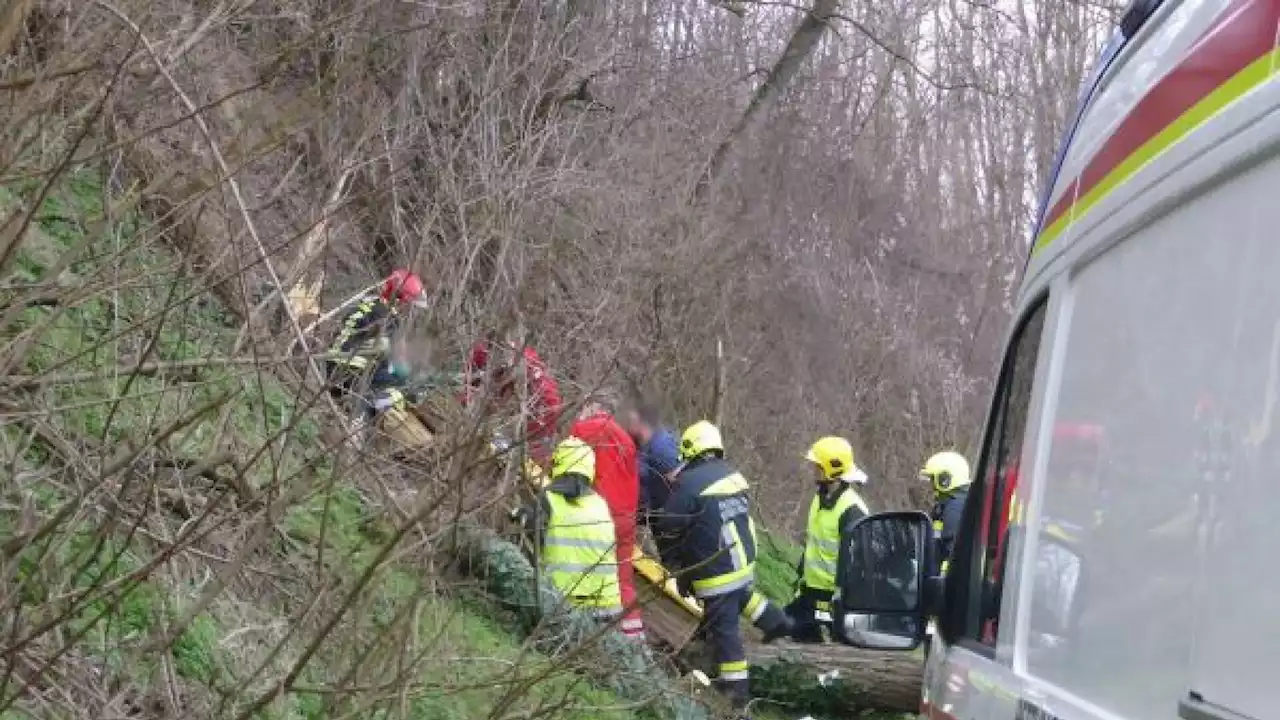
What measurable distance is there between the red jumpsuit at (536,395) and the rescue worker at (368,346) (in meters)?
0.31

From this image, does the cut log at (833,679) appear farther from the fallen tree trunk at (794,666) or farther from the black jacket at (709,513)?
the black jacket at (709,513)

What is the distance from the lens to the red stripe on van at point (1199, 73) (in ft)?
5.41

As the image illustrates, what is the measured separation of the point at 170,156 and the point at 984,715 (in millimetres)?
4379

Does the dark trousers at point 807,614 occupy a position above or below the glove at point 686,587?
below

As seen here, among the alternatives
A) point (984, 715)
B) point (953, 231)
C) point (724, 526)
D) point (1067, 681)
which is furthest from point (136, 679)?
point (953, 231)

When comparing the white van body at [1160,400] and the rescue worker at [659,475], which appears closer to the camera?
the white van body at [1160,400]

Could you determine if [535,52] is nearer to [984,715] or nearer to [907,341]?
[984,715]

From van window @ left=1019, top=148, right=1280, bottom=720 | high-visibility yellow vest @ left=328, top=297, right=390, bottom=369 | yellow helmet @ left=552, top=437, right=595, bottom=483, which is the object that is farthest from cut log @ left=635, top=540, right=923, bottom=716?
van window @ left=1019, top=148, right=1280, bottom=720

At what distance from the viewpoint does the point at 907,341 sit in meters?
25.0

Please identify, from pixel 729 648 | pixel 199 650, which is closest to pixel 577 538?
pixel 729 648

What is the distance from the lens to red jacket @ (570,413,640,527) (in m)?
6.38

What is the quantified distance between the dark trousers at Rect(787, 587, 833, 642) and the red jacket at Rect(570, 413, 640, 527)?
212cm

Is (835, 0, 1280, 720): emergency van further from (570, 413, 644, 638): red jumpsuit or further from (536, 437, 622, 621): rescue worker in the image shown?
(536, 437, 622, 621): rescue worker

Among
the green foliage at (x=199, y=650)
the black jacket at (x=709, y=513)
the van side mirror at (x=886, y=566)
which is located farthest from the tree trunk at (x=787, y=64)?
the van side mirror at (x=886, y=566)
